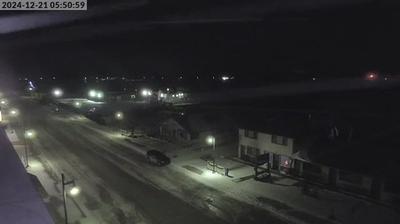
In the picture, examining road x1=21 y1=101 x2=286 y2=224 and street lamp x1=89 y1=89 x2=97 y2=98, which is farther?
street lamp x1=89 y1=89 x2=97 y2=98

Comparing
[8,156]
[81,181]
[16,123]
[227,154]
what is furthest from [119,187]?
[16,123]

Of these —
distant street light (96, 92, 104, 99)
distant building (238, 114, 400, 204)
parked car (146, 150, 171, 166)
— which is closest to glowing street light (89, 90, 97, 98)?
distant street light (96, 92, 104, 99)

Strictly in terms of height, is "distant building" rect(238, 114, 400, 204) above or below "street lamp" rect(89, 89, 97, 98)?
below

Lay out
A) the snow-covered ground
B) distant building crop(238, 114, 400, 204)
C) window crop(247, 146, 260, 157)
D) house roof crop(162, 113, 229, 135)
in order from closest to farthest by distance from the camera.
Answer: the snow-covered ground
distant building crop(238, 114, 400, 204)
window crop(247, 146, 260, 157)
house roof crop(162, 113, 229, 135)

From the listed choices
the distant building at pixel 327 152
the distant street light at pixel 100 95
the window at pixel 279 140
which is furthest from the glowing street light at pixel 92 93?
the window at pixel 279 140

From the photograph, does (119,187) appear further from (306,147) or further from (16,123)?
(16,123)

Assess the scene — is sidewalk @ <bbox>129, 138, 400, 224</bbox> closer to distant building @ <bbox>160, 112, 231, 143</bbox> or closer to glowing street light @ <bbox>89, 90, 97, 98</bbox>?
distant building @ <bbox>160, 112, 231, 143</bbox>

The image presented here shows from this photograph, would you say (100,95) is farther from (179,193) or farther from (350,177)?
(350,177)
